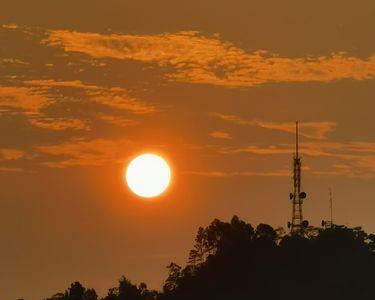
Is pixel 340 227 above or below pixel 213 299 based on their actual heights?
→ above

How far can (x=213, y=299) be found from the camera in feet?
595

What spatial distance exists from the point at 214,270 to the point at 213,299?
14.4 feet

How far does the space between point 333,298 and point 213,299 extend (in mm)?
16807

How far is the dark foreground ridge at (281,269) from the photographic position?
179000mm

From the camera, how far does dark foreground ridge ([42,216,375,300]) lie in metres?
179

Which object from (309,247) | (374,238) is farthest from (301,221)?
(374,238)

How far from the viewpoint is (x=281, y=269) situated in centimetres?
18250

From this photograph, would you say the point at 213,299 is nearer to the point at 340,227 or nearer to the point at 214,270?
the point at 214,270

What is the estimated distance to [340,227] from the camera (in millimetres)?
188500

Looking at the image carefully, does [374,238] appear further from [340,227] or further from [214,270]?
[214,270]

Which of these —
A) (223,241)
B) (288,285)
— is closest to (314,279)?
(288,285)

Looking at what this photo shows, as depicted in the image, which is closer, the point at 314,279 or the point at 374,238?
the point at 314,279

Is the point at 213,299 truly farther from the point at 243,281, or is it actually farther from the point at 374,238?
the point at 374,238

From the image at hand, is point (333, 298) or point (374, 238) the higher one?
point (374, 238)
